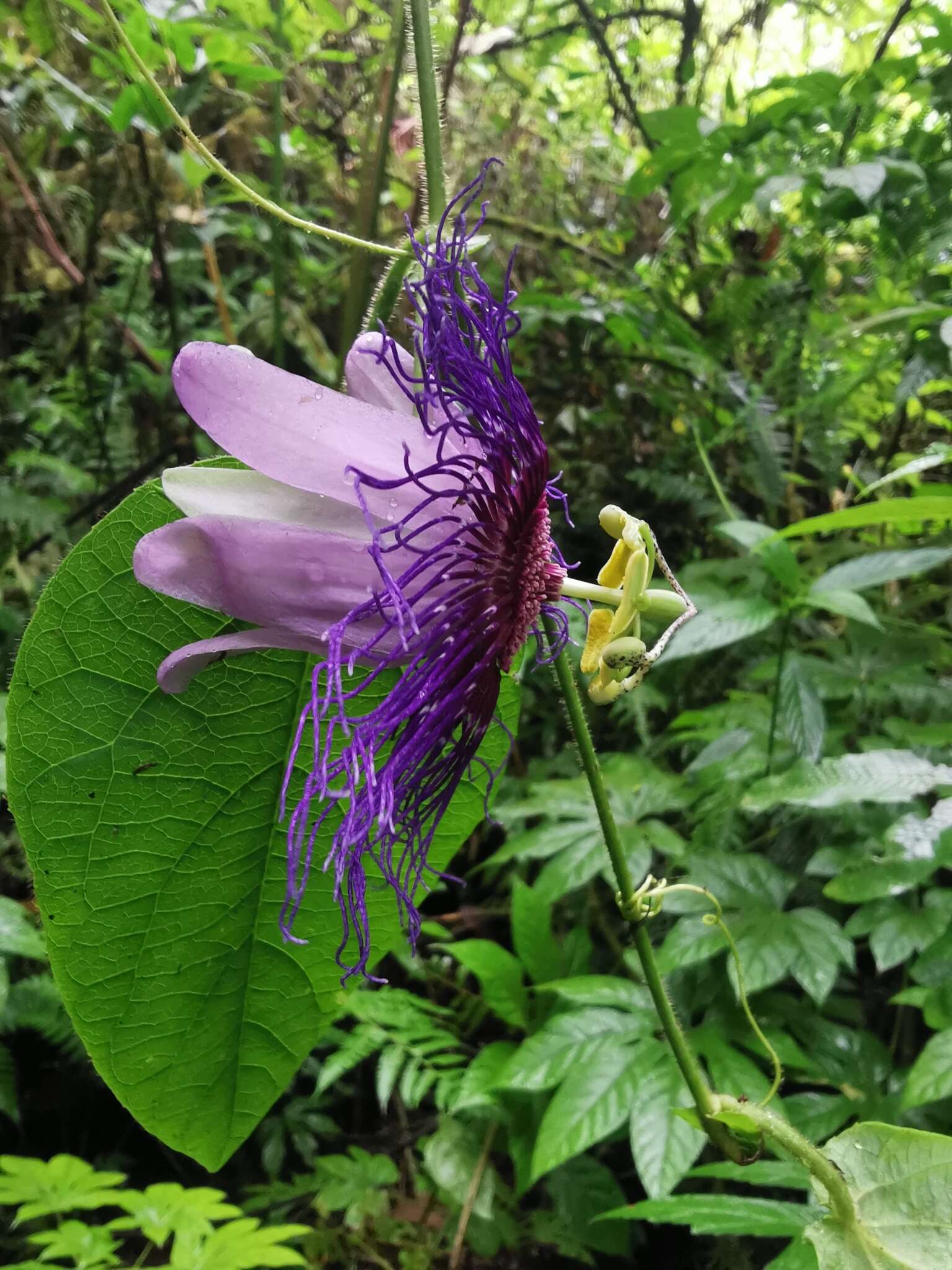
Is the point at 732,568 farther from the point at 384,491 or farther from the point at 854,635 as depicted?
the point at 384,491

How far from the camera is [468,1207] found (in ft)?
3.73

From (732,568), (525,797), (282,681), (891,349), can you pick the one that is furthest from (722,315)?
(282,681)

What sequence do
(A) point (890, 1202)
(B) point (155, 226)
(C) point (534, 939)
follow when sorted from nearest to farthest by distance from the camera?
(A) point (890, 1202) < (C) point (534, 939) < (B) point (155, 226)

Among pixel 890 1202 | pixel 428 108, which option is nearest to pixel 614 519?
pixel 428 108

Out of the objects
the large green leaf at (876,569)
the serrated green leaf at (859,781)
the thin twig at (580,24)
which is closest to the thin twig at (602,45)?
the thin twig at (580,24)

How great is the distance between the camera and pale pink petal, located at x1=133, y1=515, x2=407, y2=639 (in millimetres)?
359

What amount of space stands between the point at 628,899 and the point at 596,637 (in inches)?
6.2

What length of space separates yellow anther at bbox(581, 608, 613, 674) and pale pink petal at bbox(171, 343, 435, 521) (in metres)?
0.13

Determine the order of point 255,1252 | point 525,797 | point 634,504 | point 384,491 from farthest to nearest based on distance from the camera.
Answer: point 634,504 → point 525,797 → point 255,1252 → point 384,491

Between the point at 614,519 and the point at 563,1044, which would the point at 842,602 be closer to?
the point at 563,1044

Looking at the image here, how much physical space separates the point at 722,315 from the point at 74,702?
4.94 feet

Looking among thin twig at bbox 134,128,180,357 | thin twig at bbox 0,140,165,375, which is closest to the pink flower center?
thin twig at bbox 134,128,180,357

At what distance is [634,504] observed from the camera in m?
1.81

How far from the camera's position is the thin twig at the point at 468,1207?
113 cm
